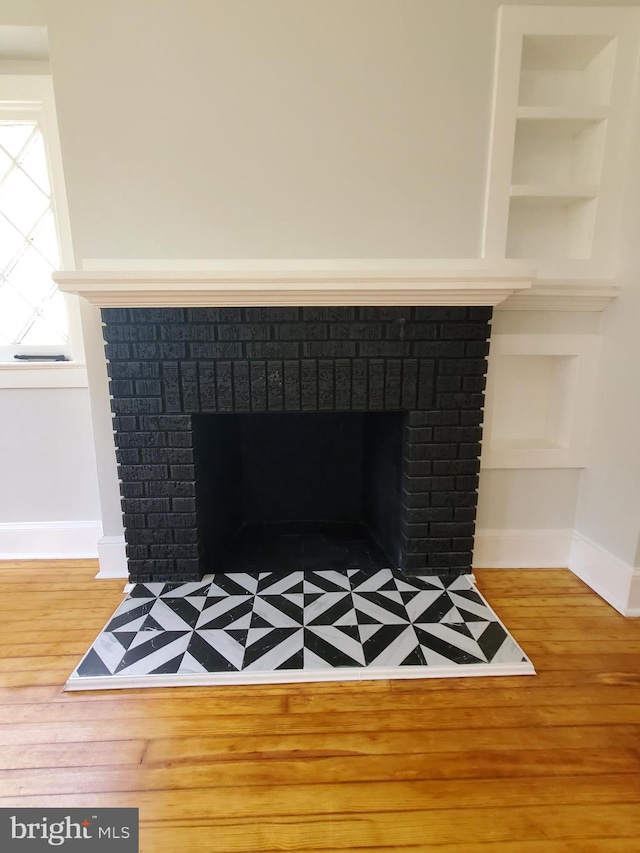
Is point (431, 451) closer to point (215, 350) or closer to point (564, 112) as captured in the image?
point (215, 350)

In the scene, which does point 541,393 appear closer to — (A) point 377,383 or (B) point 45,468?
(A) point 377,383

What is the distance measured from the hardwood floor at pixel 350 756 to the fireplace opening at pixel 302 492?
2.27ft

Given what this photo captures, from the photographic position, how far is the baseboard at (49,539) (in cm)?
208

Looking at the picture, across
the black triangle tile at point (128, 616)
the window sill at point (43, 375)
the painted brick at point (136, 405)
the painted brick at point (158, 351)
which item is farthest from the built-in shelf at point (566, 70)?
the black triangle tile at point (128, 616)

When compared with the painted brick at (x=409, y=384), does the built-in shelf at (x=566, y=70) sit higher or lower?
higher

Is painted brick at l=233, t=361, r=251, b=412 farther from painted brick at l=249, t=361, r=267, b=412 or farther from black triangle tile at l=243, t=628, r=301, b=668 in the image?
black triangle tile at l=243, t=628, r=301, b=668

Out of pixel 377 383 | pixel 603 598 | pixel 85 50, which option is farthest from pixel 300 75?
pixel 603 598

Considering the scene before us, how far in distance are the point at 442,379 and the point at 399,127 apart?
3.18ft

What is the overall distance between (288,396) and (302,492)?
824mm

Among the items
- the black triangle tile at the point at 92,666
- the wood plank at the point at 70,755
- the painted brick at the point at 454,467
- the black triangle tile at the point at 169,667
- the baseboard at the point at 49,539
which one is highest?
the painted brick at the point at 454,467

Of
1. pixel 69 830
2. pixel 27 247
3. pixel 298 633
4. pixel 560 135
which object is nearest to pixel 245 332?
pixel 298 633

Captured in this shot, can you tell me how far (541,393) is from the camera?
6.51ft

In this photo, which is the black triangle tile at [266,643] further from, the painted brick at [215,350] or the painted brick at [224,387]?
the painted brick at [215,350]

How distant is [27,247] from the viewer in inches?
78.5
